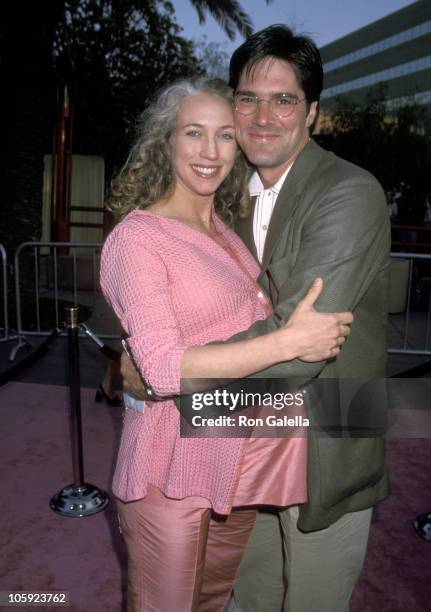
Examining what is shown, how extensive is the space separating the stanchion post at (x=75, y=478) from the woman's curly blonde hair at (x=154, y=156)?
4.91 ft

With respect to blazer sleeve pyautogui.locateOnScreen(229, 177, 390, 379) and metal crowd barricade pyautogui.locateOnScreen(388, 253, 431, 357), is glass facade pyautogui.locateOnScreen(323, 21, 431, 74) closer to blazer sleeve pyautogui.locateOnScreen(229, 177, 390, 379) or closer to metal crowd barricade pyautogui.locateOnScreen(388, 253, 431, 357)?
metal crowd barricade pyautogui.locateOnScreen(388, 253, 431, 357)

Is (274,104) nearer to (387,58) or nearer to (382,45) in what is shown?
(387,58)

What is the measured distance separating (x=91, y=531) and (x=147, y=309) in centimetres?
223

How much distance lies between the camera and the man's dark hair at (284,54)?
6.76ft

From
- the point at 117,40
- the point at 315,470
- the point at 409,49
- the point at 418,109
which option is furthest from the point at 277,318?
the point at 409,49

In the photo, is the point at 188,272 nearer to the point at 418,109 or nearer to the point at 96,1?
the point at 96,1

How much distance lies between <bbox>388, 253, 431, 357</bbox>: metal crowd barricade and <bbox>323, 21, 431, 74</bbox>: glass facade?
2966 inches

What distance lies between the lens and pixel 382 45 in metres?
82.6

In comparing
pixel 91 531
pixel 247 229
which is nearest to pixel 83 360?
pixel 91 531

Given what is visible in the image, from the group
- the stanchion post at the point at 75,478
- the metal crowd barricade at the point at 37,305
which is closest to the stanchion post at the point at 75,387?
the stanchion post at the point at 75,478

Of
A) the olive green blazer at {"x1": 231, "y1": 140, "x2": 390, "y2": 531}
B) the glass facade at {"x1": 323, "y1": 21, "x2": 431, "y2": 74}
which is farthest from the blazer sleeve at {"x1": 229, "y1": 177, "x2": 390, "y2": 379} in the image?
the glass facade at {"x1": 323, "y1": 21, "x2": 431, "y2": 74}

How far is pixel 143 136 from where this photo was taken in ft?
7.00

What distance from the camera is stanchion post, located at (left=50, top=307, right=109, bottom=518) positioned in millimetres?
3455

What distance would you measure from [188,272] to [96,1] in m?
16.3
